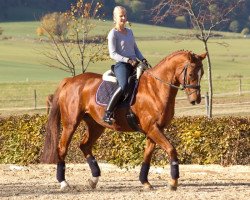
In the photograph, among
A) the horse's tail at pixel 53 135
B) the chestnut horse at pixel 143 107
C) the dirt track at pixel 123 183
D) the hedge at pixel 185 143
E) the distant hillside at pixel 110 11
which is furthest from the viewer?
the distant hillside at pixel 110 11

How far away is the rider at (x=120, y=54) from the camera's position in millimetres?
13297

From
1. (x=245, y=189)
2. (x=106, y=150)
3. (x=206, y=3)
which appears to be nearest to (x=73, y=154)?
(x=106, y=150)

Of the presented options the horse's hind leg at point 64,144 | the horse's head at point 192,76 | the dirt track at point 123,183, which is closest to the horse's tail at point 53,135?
the horse's hind leg at point 64,144

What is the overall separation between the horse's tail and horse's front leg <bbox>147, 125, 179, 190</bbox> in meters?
2.23

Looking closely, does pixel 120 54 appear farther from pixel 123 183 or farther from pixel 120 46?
pixel 123 183

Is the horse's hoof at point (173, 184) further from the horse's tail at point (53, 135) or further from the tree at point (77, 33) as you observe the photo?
the tree at point (77, 33)

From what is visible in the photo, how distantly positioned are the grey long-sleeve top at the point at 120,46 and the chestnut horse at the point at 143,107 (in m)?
0.43

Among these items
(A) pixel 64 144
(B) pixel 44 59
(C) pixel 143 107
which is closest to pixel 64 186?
(A) pixel 64 144

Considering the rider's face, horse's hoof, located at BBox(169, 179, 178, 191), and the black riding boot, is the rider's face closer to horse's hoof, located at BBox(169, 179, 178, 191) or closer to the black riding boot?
the black riding boot

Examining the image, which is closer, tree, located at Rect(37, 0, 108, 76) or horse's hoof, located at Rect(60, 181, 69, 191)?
horse's hoof, located at Rect(60, 181, 69, 191)

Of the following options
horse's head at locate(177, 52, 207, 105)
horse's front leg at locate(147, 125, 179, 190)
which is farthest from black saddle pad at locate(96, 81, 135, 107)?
horse's head at locate(177, 52, 207, 105)

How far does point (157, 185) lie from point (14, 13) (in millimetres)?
143599

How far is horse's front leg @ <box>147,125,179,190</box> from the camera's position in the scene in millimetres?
12671

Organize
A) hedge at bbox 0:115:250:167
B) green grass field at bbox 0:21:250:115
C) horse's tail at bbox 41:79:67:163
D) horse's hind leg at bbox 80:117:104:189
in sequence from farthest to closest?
1. green grass field at bbox 0:21:250:115
2. hedge at bbox 0:115:250:167
3. horse's tail at bbox 41:79:67:163
4. horse's hind leg at bbox 80:117:104:189
